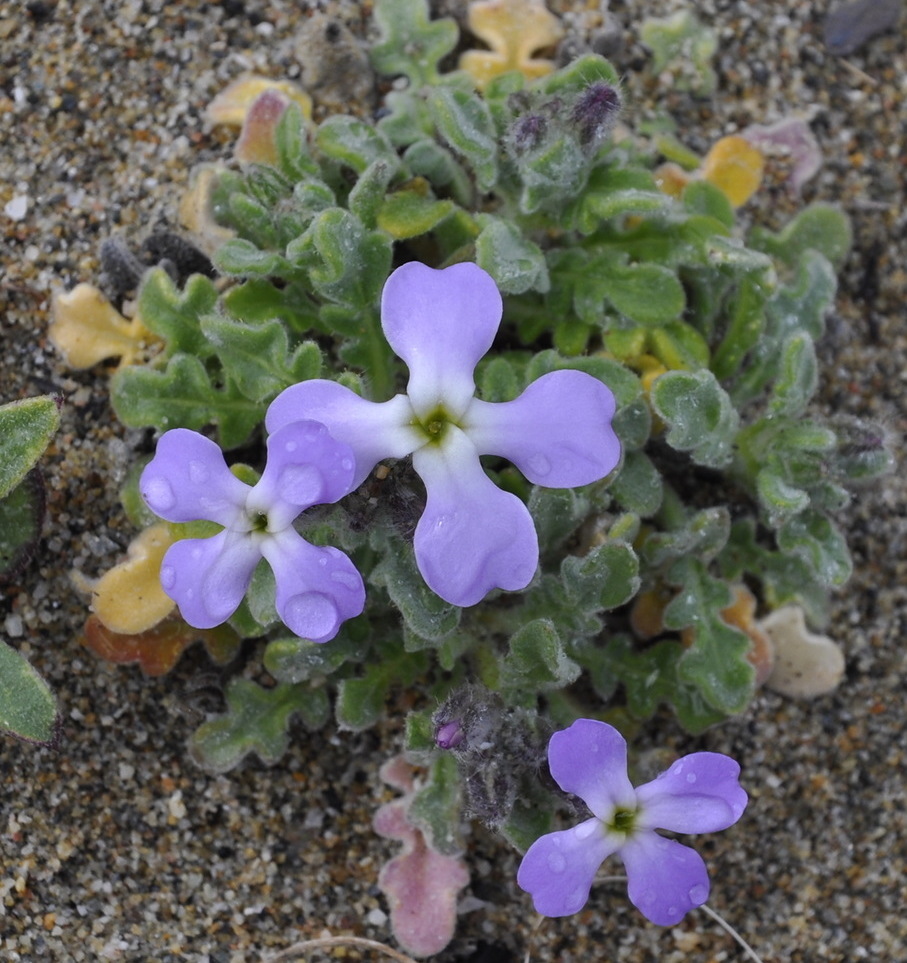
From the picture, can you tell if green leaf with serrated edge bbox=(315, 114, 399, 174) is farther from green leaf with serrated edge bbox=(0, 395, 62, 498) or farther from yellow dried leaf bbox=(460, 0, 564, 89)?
green leaf with serrated edge bbox=(0, 395, 62, 498)

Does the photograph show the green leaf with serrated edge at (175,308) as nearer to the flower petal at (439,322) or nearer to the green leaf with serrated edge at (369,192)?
the green leaf with serrated edge at (369,192)

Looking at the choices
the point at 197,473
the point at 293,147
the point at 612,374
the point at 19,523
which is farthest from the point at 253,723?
the point at 293,147

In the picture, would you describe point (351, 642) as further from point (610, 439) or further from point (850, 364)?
point (850, 364)

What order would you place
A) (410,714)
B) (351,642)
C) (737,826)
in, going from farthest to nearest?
1. (737,826)
2. (351,642)
3. (410,714)

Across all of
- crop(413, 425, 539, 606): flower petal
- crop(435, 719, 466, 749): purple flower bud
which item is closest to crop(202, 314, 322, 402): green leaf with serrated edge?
crop(413, 425, 539, 606): flower petal

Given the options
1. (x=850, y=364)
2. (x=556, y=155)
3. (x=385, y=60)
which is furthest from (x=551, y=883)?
(x=385, y=60)

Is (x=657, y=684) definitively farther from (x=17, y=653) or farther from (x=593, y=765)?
(x=17, y=653)

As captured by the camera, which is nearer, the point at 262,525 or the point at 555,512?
the point at 262,525
